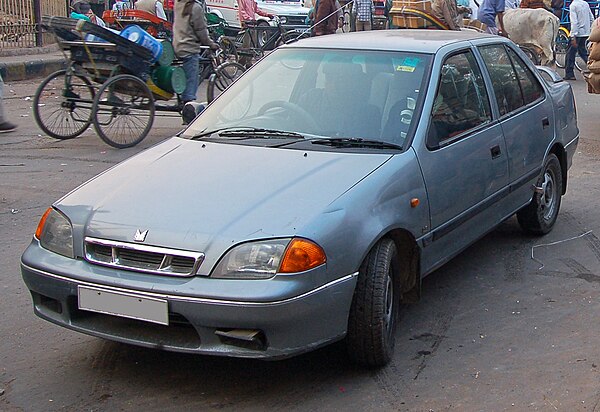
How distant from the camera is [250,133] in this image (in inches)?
200

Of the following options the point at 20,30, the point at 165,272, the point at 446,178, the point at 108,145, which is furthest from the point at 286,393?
the point at 20,30

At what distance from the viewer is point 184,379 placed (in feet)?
13.9

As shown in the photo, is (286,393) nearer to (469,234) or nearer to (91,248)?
(91,248)

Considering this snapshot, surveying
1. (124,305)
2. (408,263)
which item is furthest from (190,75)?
(124,305)

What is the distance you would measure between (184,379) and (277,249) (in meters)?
0.89

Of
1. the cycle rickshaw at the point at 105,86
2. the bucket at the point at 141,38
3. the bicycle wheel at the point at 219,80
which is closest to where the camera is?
the cycle rickshaw at the point at 105,86

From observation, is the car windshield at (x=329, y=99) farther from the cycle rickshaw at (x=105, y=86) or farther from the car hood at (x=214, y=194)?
the cycle rickshaw at (x=105, y=86)

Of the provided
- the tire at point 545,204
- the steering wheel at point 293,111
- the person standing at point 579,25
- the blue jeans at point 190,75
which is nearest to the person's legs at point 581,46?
the person standing at point 579,25

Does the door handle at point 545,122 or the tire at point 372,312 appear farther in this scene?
the door handle at point 545,122

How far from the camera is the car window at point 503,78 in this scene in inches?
231

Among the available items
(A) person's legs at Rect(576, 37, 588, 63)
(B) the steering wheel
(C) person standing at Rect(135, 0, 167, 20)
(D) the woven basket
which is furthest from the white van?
(B) the steering wheel

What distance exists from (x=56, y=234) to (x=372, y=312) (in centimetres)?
155

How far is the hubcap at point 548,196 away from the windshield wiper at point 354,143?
2.17 metres

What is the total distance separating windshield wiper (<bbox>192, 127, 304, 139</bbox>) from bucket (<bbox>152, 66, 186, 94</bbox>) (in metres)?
5.22
